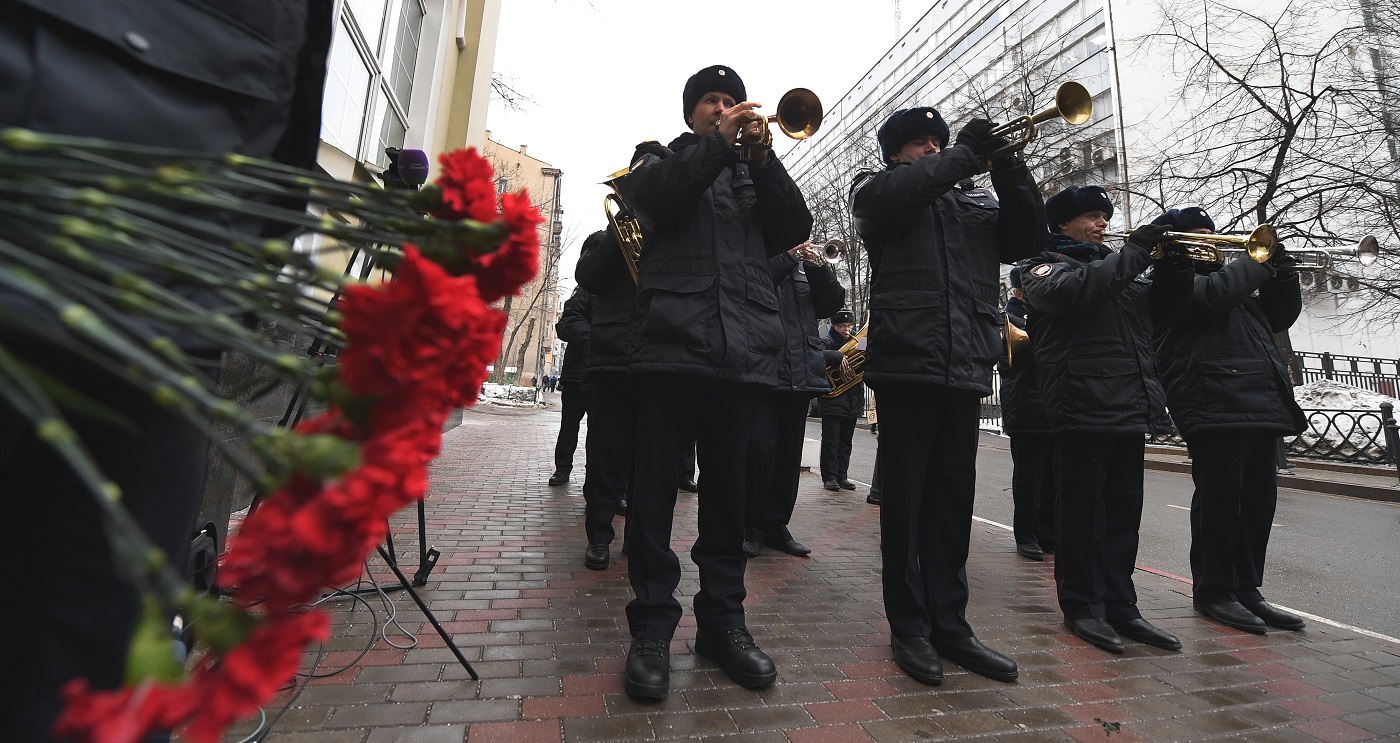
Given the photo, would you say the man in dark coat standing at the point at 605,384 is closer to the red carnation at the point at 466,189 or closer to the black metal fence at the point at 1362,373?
the red carnation at the point at 466,189

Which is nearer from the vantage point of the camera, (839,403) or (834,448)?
(839,403)

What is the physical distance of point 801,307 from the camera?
16.0ft

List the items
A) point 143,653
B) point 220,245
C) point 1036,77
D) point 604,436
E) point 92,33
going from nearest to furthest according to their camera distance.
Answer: point 143,653, point 220,245, point 92,33, point 604,436, point 1036,77

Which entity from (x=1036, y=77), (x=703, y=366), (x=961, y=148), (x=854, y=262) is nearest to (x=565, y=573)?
(x=703, y=366)

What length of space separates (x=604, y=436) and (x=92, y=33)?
3.52 meters

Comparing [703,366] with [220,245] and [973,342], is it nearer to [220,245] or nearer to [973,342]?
[973,342]

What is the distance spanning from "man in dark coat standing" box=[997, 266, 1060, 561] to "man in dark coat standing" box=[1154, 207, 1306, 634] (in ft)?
3.55

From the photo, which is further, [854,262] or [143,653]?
[854,262]

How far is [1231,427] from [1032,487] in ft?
5.12

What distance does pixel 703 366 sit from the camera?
246 cm

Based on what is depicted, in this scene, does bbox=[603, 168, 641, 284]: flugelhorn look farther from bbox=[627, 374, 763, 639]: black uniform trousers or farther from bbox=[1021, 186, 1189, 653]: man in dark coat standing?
bbox=[1021, 186, 1189, 653]: man in dark coat standing

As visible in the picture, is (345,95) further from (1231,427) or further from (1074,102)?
(1231,427)

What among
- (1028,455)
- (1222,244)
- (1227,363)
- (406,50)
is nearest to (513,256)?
(1227,363)

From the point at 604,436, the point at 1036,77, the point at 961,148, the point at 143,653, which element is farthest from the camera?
the point at 1036,77
